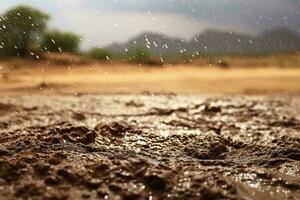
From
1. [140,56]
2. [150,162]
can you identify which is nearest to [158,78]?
[140,56]

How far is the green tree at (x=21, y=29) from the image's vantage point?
9664 millimetres

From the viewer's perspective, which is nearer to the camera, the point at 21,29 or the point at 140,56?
the point at 21,29

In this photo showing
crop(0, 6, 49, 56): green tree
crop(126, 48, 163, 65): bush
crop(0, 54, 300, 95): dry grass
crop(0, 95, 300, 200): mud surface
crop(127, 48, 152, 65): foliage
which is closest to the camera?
crop(0, 95, 300, 200): mud surface

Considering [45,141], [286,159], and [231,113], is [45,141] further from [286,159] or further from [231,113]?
[231,113]

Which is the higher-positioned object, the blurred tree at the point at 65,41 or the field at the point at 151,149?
the blurred tree at the point at 65,41

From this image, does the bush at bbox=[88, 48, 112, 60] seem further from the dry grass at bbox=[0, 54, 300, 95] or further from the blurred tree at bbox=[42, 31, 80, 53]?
the blurred tree at bbox=[42, 31, 80, 53]

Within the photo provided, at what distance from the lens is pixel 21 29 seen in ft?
33.9

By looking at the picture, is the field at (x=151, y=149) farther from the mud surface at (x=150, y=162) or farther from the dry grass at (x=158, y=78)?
the dry grass at (x=158, y=78)

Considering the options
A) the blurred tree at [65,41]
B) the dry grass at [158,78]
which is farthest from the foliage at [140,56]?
the blurred tree at [65,41]

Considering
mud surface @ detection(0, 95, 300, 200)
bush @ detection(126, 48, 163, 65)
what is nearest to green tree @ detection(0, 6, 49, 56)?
bush @ detection(126, 48, 163, 65)

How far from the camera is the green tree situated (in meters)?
9.66

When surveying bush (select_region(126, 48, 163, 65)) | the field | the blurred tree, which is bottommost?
the field

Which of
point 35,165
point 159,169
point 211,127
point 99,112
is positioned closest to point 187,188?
point 159,169

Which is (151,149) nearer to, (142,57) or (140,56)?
(142,57)
